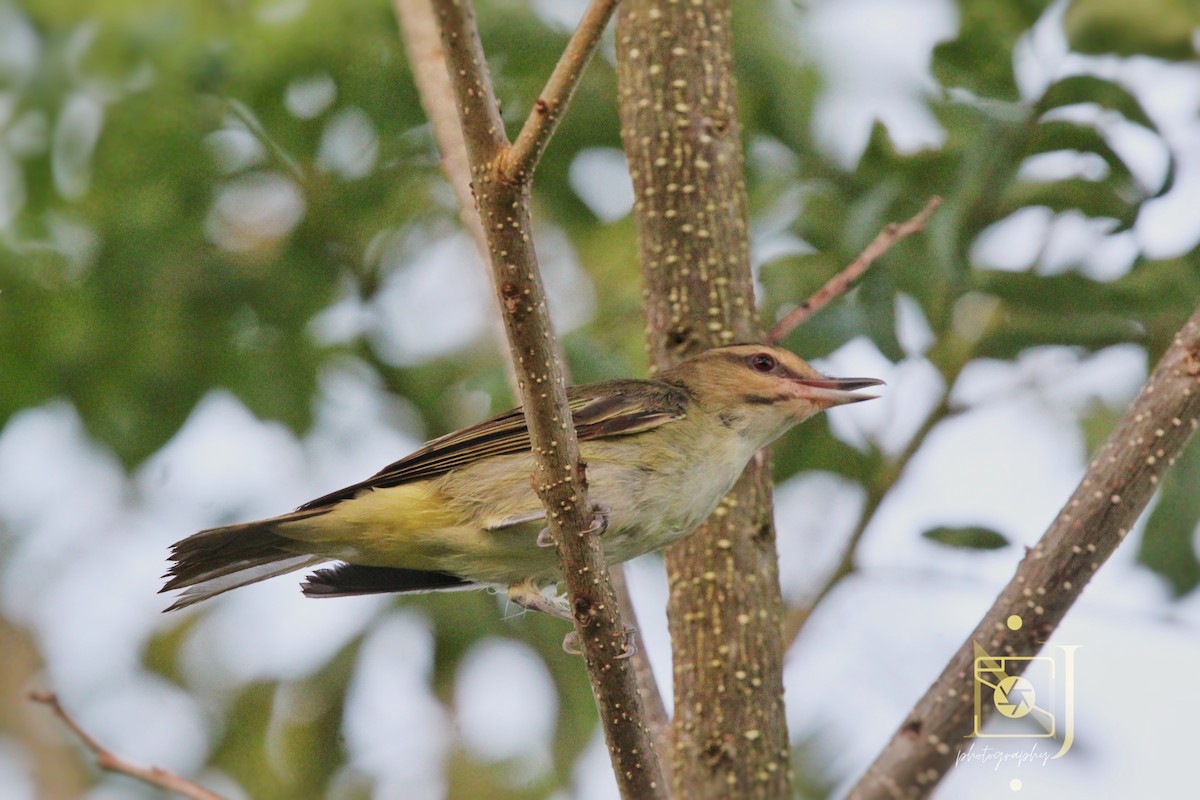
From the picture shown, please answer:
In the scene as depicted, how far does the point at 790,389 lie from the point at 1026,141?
121 centimetres

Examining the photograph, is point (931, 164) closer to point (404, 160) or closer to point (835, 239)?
point (835, 239)

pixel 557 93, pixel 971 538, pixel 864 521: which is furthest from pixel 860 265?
pixel 557 93

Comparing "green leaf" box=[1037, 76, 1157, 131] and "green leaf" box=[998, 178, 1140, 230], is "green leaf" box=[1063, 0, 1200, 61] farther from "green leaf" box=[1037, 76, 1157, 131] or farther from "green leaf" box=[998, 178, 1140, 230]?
"green leaf" box=[998, 178, 1140, 230]

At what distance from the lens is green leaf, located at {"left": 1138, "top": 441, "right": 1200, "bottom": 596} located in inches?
184

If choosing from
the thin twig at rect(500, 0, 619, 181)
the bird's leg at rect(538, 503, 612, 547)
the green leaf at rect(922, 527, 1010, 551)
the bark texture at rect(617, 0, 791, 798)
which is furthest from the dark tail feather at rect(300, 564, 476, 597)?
the thin twig at rect(500, 0, 619, 181)

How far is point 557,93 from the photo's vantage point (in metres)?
2.42

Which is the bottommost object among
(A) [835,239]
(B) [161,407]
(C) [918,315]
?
(B) [161,407]

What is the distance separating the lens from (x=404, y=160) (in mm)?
5902

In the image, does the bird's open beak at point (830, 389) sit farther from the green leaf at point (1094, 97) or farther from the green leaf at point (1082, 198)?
the green leaf at point (1094, 97)

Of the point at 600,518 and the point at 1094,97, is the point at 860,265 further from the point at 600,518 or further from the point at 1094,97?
the point at 600,518

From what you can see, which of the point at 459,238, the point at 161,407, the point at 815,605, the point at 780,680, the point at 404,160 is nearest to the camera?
the point at 780,680

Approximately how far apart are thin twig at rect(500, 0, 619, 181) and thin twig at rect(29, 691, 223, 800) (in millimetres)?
2158

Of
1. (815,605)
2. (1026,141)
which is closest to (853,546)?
(815,605)

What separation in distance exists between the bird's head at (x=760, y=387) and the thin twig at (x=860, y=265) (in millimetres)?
219
